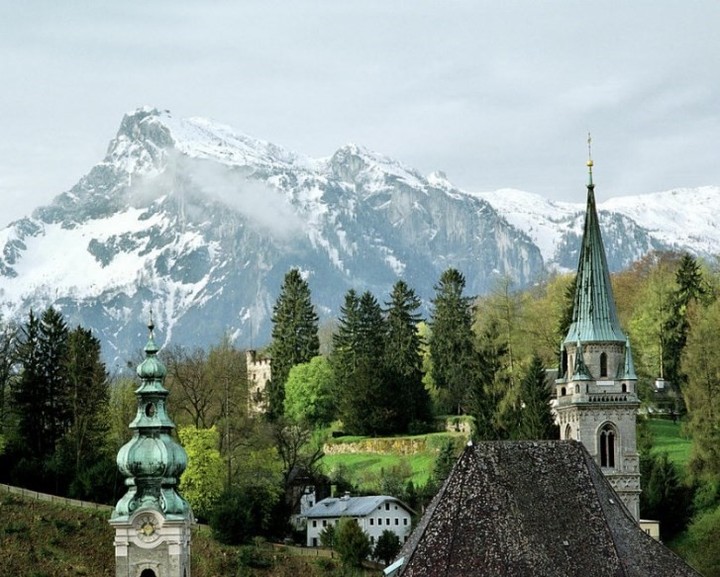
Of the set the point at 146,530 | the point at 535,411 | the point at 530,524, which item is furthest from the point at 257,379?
the point at 146,530

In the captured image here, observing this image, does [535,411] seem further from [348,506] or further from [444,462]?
[348,506]

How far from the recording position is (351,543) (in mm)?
85312

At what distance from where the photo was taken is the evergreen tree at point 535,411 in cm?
9188

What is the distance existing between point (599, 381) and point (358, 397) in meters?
33.3

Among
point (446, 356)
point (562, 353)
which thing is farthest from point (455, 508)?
point (446, 356)

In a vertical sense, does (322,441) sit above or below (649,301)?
below

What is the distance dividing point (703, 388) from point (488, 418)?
1311cm

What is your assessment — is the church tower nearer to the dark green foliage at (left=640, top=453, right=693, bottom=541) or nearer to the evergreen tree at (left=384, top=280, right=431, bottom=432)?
the dark green foliage at (left=640, top=453, right=693, bottom=541)

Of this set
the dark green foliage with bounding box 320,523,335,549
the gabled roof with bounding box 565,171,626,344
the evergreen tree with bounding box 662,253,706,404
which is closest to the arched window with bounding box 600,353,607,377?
the gabled roof with bounding box 565,171,626,344

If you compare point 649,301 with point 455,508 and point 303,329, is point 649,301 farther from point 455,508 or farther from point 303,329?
point 455,508

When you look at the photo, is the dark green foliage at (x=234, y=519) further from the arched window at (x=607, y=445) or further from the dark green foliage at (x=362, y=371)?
the dark green foliage at (x=362, y=371)

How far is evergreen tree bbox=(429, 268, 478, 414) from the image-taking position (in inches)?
4562

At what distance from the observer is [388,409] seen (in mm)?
110500

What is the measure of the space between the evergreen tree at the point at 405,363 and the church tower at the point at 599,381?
28.9 metres
